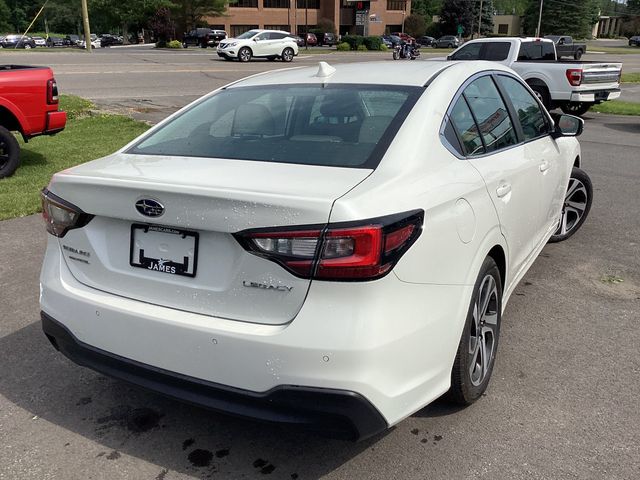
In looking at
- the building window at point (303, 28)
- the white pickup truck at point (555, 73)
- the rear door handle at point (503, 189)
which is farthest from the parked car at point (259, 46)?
the building window at point (303, 28)

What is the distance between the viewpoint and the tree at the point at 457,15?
90.7m

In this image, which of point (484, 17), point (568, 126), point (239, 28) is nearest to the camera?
point (568, 126)

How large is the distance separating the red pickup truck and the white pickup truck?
36.8ft

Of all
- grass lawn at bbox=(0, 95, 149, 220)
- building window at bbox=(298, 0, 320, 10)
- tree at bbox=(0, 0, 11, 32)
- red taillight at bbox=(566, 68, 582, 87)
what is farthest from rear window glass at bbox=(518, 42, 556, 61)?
tree at bbox=(0, 0, 11, 32)

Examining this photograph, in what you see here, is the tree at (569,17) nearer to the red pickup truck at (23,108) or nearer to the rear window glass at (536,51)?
the rear window glass at (536,51)

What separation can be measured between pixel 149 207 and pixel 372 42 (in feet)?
185

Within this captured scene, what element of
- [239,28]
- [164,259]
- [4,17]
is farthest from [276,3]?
[164,259]

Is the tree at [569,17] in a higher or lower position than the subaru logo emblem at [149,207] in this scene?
higher

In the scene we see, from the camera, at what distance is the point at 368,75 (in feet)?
11.4

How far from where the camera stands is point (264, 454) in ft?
9.20

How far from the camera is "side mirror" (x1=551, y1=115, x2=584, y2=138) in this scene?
15.3 ft

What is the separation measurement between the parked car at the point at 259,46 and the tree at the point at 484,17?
6519 cm

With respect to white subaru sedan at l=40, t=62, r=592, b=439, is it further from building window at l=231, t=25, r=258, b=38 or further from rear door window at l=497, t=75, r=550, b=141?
building window at l=231, t=25, r=258, b=38

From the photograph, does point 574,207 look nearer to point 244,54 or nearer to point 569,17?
point 244,54
